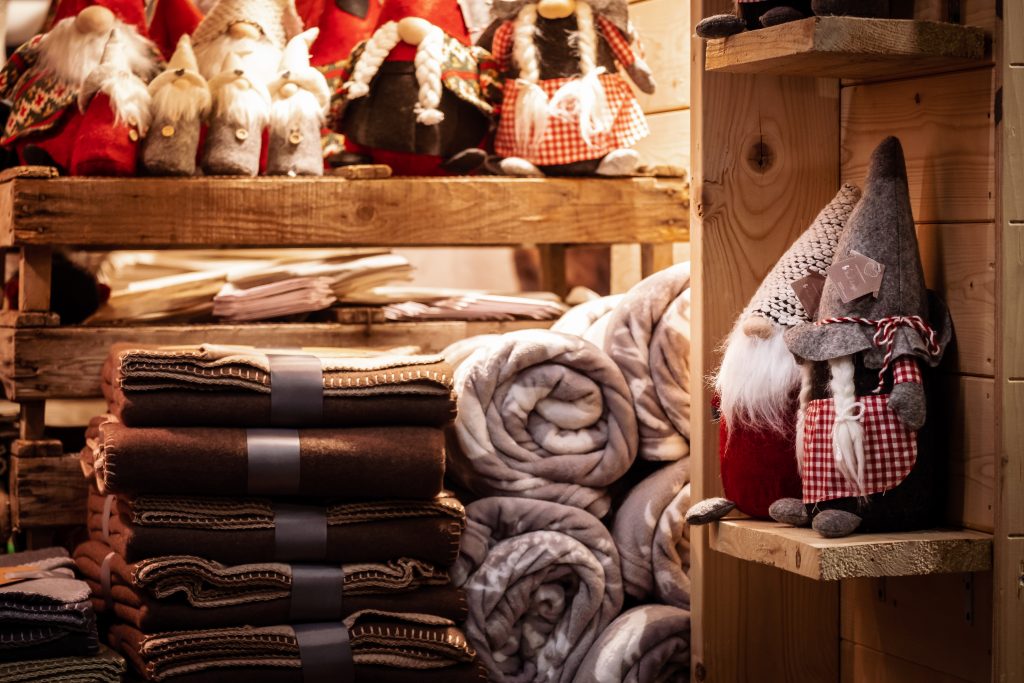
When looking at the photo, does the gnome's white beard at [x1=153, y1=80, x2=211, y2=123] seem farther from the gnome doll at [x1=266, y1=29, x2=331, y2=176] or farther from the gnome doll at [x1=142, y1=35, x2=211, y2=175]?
the gnome doll at [x1=266, y1=29, x2=331, y2=176]

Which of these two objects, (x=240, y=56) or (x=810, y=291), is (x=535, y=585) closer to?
(x=810, y=291)

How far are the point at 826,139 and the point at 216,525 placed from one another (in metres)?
0.96

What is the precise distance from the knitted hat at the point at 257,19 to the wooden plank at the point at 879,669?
1.51 m

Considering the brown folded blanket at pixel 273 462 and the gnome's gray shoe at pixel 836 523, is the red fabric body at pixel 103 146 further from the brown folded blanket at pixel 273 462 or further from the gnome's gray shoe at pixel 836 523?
the gnome's gray shoe at pixel 836 523

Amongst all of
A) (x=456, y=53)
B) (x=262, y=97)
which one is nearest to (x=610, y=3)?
(x=456, y=53)

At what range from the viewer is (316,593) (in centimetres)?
168

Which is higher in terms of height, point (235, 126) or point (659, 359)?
point (235, 126)

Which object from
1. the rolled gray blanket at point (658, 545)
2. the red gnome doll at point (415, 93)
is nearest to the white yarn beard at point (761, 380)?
the rolled gray blanket at point (658, 545)

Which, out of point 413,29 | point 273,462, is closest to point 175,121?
point 413,29

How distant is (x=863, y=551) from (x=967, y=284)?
0.35 m

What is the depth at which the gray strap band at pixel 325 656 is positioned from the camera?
5.37 feet

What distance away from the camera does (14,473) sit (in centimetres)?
207

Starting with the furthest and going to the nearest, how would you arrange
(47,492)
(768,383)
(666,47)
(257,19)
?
(666,47) → (257,19) → (47,492) → (768,383)

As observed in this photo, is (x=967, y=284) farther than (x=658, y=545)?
No
